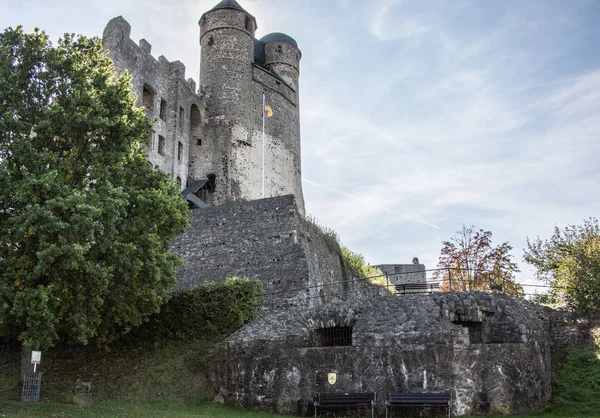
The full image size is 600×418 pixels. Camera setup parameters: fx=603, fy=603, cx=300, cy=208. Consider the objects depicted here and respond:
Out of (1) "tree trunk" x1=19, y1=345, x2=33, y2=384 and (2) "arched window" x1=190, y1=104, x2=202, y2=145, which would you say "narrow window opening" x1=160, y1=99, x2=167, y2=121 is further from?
(1) "tree trunk" x1=19, y1=345, x2=33, y2=384

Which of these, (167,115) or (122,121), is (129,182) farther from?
(167,115)

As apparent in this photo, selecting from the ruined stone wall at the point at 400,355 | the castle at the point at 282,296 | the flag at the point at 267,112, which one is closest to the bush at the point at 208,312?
the castle at the point at 282,296

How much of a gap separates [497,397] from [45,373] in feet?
41.4

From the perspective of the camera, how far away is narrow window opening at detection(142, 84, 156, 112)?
33812 mm

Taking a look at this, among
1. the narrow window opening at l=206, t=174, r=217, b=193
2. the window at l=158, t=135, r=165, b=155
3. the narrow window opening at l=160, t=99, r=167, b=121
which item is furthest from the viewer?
the narrow window opening at l=206, t=174, r=217, b=193

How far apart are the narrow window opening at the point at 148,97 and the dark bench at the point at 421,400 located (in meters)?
24.1

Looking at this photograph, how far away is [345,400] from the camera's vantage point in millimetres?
14906

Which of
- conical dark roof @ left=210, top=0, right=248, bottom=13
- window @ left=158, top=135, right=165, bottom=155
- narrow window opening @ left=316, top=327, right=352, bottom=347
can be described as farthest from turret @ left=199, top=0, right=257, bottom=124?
narrow window opening @ left=316, top=327, right=352, bottom=347

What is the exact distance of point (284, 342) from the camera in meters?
16.4

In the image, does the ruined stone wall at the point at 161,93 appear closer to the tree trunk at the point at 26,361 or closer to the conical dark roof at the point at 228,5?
the conical dark roof at the point at 228,5

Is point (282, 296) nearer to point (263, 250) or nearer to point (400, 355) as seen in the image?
point (263, 250)

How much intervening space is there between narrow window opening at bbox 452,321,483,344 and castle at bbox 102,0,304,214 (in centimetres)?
1903

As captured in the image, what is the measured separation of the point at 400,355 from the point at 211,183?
23564 millimetres

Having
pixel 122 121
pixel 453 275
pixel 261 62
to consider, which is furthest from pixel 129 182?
pixel 261 62
